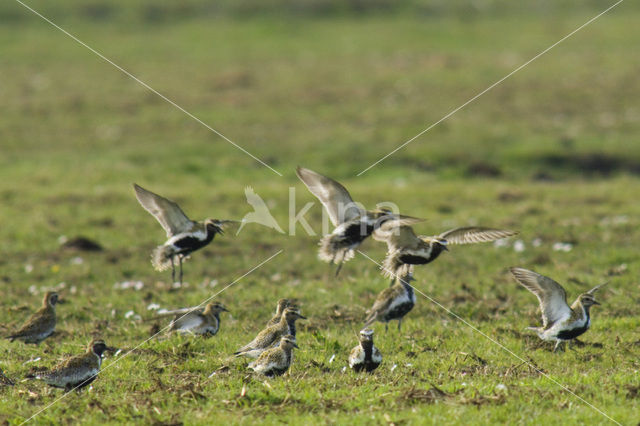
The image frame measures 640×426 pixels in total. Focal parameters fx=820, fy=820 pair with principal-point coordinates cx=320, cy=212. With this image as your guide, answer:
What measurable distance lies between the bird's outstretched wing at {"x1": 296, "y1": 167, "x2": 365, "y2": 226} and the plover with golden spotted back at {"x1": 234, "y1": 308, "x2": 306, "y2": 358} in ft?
7.24

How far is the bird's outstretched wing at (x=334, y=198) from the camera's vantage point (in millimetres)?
12898

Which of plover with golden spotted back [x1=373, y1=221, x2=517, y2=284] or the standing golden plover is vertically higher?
plover with golden spotted back [x1=373, y1=221, x2=517, y2=284]

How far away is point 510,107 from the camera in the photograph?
30750mm

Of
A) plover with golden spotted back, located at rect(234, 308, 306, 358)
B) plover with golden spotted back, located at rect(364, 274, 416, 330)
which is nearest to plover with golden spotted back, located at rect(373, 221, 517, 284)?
plover with golden spotted back, located at rect(364, 274, 416, 330)

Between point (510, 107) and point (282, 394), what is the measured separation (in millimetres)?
23634

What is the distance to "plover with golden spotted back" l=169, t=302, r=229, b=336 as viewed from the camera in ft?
39.0

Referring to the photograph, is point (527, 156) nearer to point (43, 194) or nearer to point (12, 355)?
point (43, 194)

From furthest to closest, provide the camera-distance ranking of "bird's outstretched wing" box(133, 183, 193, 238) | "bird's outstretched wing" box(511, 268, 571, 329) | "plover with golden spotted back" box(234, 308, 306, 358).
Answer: "bird's outstretched wing" box(133, 183, 193, 238) < "bird's outstretched wing" box(511, 268, 571, 329) < "plover with golden spotted back" box(234, 308, 306, 358)

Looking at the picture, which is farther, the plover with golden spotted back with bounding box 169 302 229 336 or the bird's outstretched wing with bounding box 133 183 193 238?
the bird's outstretched wing with bounding box 133 183 193 238

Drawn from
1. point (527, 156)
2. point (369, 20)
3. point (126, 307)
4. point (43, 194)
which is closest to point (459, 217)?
point (527, 156)

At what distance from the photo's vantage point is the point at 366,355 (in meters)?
10.1

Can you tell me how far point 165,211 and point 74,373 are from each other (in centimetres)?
354

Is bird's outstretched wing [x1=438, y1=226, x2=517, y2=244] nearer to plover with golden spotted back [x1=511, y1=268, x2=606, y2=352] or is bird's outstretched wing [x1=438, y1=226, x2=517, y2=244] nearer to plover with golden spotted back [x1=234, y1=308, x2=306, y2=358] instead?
plover with golden spotted back [x1=511, y1=268, x2=606, y2=352]

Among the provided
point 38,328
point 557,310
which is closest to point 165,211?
point 38,328
